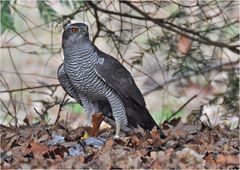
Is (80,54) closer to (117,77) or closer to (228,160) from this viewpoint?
(117,77)

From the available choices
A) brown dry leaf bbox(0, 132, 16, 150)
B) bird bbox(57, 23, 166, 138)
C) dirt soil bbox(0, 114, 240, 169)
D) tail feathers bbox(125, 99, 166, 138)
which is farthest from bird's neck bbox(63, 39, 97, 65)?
brown dry leaf bbox(0, 132, 16, 150)

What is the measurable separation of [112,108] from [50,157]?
5.13 ft

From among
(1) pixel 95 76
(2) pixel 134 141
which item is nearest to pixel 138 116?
(1) pixel 95 76

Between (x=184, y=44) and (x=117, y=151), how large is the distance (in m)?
3.51

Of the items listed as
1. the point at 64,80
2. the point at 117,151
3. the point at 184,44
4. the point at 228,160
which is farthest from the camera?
the point at 184,44

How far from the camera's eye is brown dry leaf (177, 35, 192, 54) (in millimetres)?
7516

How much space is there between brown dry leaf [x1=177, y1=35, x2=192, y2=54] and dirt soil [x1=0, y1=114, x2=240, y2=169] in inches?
77.6

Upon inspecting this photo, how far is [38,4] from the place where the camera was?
19.3 ft

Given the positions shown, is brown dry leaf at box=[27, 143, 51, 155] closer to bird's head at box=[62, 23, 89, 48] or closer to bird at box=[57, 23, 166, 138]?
bird at box=[57, 23, 166, 138]

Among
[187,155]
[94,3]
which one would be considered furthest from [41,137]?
[94,3]

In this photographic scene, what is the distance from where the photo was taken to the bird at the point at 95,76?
5766mm

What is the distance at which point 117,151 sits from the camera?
4.33m

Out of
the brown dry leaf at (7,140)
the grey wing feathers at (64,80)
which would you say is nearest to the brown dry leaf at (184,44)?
the grey wing feathers at (64,80)

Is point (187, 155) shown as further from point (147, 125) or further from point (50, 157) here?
point (147, 125)
